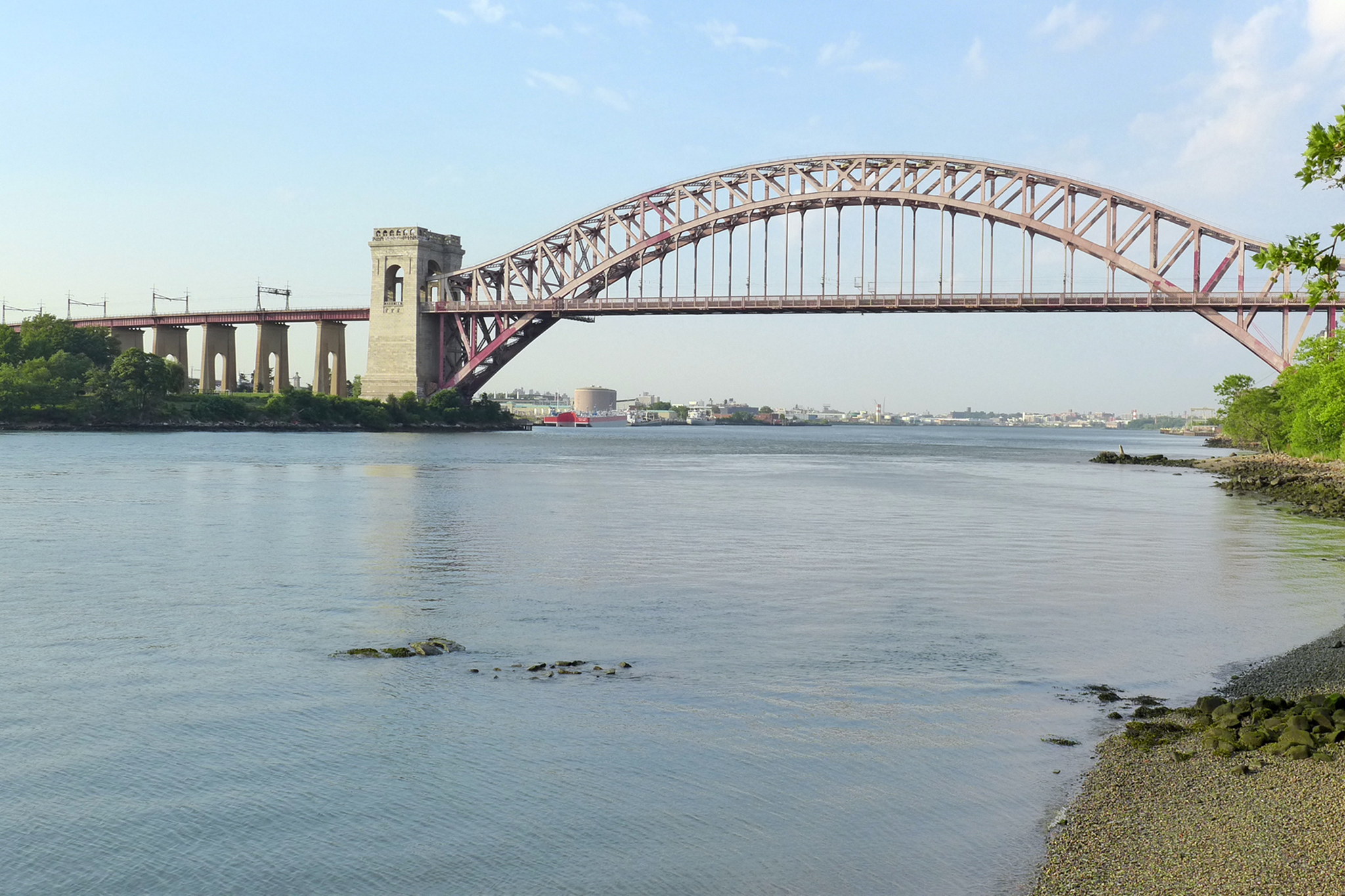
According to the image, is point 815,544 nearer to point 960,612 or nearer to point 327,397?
point 960,612

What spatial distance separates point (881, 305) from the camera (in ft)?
226

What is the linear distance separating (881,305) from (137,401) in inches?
1852

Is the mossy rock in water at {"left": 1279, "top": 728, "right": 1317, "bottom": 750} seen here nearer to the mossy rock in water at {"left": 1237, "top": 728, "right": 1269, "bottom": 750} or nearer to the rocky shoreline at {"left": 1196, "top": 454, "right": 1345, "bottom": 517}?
the mossy rock in water at {"left": 1237, "top": 728, "right": 1269, "bottom": 750}

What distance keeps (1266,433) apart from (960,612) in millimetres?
55378

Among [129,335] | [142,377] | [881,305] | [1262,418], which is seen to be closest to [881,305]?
[881,305]

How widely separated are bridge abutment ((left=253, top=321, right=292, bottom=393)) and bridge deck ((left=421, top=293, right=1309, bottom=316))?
49.7 feet

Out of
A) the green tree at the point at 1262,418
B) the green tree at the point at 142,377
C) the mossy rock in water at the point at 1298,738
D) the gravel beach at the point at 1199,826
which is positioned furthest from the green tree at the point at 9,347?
the mossy rock in water at the point at 1298,738

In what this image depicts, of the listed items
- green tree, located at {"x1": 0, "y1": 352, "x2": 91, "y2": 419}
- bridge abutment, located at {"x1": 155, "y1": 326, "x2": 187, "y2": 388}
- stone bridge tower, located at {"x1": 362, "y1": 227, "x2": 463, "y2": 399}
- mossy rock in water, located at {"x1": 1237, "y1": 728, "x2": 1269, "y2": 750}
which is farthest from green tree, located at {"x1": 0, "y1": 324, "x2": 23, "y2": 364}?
mossy rock in water, located at {"x1": 1237, "y1": 728, "x2": 1269, "y2": 750}

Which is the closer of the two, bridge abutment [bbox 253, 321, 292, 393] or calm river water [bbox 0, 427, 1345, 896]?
calm river water [bbox 0, 427, 1345, 896]

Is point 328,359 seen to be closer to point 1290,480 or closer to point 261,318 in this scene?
point 261,318

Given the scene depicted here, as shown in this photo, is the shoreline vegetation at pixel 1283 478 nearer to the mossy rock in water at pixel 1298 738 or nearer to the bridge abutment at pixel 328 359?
the mossy rock in water at pixel 1298 738

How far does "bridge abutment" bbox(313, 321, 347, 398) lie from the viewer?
91.8 m

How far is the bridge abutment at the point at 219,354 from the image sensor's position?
9475cm

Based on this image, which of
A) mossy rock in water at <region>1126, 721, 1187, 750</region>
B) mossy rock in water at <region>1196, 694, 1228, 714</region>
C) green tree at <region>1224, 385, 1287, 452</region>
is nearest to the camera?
mossy rock in water at <region>1126, 721, 1187, 750</region>
